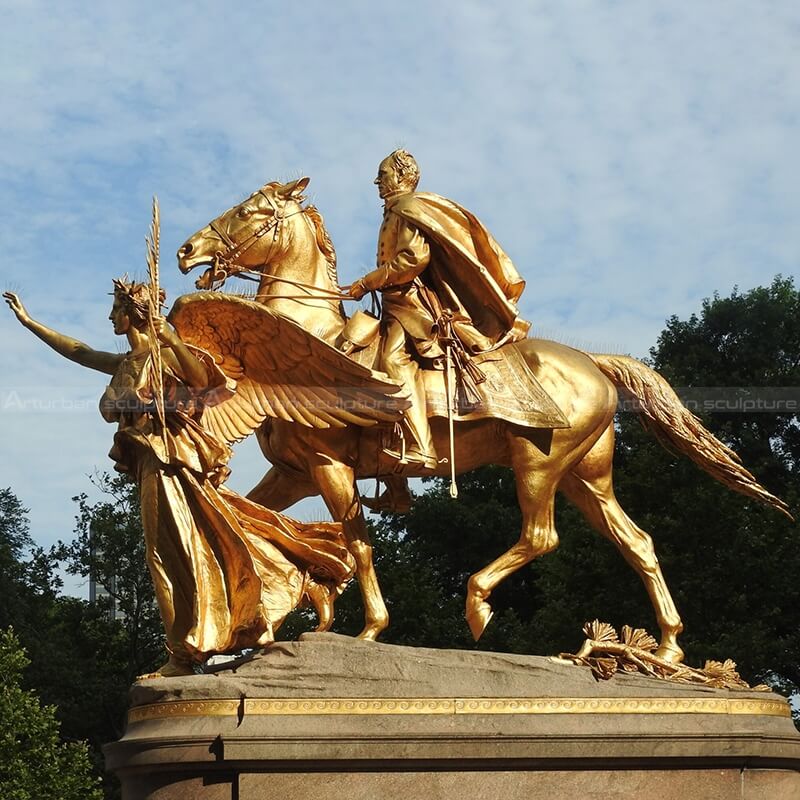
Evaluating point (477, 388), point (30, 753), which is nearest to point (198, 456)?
point (477, 388)

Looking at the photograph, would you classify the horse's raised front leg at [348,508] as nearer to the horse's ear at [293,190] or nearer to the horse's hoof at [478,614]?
the horse's hoof at [478,614]

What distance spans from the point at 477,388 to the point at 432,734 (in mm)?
2889

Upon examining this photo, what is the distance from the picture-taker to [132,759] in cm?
1048

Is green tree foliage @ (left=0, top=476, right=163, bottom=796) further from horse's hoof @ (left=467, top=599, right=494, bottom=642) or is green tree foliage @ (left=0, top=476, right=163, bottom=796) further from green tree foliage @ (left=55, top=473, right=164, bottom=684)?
horse's hoof @ (left=467, top=599, right=494, bottom=642)

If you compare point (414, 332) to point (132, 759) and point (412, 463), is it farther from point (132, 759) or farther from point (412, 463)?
point (132, 759)

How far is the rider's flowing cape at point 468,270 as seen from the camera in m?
12.4

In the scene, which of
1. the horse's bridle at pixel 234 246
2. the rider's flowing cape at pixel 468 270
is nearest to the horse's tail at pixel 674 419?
the rider's flowing cape at pixel 468 270

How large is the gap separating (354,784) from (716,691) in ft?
9.19

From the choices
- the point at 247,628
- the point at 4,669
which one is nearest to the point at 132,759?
the point at 247,628

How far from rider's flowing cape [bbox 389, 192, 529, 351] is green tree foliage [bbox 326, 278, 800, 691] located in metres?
8.99

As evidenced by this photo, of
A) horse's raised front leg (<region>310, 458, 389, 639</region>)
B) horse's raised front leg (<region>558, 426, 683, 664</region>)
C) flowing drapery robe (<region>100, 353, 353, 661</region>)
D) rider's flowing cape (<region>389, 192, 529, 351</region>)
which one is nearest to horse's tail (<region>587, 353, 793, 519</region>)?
horse's raised front leg (<region>558, 426, 683, 664</region>)

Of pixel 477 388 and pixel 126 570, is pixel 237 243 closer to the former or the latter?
pixel 477 388

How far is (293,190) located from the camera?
12.6 meters

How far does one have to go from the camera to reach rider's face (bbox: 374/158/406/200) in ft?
42.1
